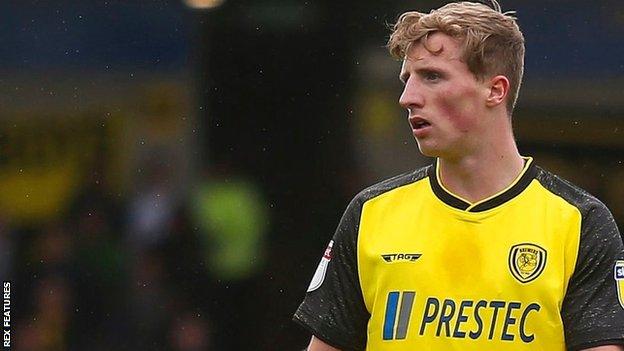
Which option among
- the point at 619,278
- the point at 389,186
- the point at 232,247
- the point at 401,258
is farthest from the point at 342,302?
the point at 232,247

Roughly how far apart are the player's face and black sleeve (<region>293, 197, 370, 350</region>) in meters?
0.28

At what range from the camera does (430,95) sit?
2.81 m

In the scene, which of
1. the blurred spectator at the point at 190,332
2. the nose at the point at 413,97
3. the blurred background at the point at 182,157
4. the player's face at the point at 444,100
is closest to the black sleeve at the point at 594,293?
the player's face at the point at 444,100

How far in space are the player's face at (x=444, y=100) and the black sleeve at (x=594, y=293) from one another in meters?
0.34

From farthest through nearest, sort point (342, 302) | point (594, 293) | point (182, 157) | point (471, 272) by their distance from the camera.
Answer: point (182, 157) → point (342, 302) → point (471, 272) → point (594, 293)

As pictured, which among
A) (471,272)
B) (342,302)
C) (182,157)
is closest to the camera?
(471,272)

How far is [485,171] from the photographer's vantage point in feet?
9.38

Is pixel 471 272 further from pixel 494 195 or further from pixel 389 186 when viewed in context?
pixel 389 186

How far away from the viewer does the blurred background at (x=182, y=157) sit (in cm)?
440

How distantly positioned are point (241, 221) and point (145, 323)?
0.51 metres

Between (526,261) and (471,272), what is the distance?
13 cm

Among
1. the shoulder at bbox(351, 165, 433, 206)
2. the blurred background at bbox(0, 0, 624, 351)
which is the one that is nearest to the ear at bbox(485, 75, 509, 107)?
the shoulder at bbox(351, 165, 433, 206)

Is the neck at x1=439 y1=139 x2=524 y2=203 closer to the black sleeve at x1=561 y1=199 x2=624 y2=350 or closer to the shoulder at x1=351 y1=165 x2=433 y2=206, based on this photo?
the shoulder at x1=351 y1=165 x2=433 y2=206

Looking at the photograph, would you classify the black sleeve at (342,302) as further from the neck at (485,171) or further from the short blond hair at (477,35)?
the short blond hair at (477,35)
